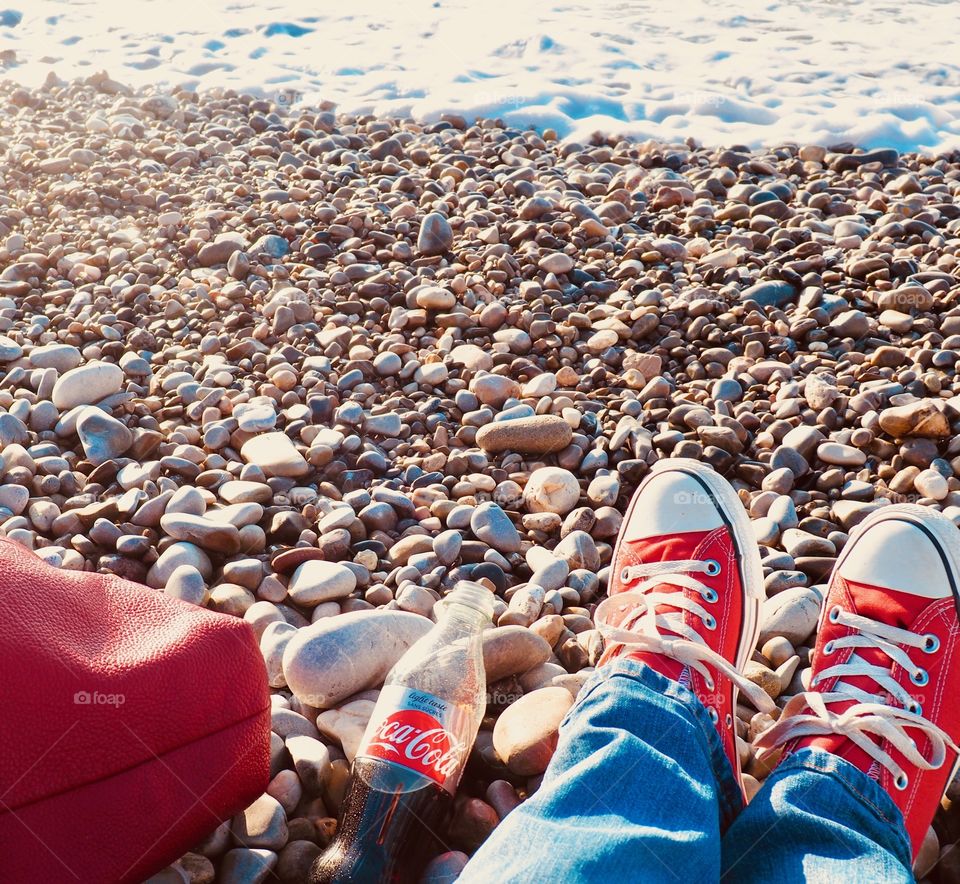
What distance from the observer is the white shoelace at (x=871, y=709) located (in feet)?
5.85

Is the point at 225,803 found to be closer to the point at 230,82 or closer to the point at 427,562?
the point at 427,562

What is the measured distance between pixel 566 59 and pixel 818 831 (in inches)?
277

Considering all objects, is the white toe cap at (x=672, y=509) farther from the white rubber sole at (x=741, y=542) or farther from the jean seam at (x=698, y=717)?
the jean seam at (x=698, y=717)

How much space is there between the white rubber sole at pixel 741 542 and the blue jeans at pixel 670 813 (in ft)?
1.08

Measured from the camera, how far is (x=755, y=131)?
5816 mm

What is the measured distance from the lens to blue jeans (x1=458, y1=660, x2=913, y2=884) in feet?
4.45

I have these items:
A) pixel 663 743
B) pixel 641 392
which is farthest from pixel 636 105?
pixel 663 743

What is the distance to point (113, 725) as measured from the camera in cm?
136

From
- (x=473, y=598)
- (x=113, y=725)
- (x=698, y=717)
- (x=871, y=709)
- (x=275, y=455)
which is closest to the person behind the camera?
(x=113, y=725)

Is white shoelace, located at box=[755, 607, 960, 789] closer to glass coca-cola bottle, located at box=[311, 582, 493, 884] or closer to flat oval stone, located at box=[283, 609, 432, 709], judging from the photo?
glass coca-cola bottle, located at box=[311, 582, 493, 884]

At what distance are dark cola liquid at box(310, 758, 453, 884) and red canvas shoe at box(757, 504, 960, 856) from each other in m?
0.77

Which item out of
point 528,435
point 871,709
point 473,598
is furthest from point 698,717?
point 528,435

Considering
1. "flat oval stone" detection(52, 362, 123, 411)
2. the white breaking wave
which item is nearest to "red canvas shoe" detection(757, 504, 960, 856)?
"flat oval stone" detection(52, 362, 123, 411)

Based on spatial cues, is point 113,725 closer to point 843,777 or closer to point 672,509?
point 843,777
